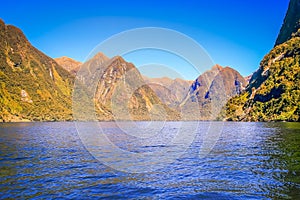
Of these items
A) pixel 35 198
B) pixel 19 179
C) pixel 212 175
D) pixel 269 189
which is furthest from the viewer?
pixel 212 175

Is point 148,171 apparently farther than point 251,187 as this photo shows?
Yes

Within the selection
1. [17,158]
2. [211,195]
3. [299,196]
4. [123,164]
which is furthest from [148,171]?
[17,158]

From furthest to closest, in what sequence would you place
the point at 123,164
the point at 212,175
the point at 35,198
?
1. the point at 123,164
2. the point at 212,175
3. the point at 35,198

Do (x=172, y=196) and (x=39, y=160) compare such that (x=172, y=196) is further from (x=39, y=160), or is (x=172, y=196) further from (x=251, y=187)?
(x=39, y=160)

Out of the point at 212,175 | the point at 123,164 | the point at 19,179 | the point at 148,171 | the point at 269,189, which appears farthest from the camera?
the point at 123,164

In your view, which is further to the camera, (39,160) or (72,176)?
(39,160)

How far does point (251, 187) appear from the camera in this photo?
24.4 meters

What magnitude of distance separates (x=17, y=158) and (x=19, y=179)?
14537 millimetres

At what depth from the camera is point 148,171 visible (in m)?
31.3

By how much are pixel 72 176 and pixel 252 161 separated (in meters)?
24.2

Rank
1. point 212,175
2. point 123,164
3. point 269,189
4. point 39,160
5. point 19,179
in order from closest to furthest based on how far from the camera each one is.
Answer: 1. point 269,189
2. point 19,179
3. point 212,175
4. point 123,164
5. point 39,160

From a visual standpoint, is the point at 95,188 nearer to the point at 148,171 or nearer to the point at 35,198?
the point at 35,198

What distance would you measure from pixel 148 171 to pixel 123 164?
18.3ft

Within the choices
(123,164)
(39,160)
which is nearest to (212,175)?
(123,164)
